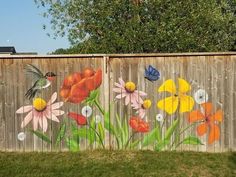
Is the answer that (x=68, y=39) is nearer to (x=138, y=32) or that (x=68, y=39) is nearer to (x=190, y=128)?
(x=138, y=32)

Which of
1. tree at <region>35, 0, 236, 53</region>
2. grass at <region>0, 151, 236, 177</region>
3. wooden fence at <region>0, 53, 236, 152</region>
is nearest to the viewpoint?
grass at <region>0, 151, 236, 177</region>

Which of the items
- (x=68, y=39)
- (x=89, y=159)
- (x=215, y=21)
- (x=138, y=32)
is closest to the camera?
(x=89, y=159)

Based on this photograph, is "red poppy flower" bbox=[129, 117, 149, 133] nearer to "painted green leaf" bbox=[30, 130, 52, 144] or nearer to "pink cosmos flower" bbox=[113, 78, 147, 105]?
"pink cosmos flower" bbox=[113, 78, 147, 105]

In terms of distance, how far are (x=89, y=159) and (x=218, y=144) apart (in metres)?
2.75

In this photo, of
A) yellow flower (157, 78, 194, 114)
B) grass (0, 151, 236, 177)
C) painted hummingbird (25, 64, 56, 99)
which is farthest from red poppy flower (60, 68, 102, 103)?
yellow flower (157, 78, 194, 114)

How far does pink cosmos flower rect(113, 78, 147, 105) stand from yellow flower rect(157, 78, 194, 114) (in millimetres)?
445

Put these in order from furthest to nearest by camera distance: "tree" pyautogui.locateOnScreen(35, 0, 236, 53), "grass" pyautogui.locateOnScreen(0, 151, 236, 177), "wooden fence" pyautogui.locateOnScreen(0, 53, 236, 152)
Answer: "tree" pyautogui.locateOnScreen(35, 0, 236, 53) → "wooden fence" pyautogui.locateOnScreen(0, 53, 236, 152) → "grass" pyautogui.locateOnScreen(0, 151, 236, 177)

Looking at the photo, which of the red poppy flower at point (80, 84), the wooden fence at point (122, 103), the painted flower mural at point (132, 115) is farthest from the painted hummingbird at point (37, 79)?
the red poppy flower at point (80, 84)

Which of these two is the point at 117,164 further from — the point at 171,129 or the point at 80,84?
the point at 80,84

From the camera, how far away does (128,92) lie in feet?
30.6

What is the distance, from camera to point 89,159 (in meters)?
8.83

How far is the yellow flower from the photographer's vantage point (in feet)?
30.6

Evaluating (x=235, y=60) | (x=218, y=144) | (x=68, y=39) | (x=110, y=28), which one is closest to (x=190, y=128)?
(x=218, y=144)

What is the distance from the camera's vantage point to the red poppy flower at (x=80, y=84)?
9297mm
